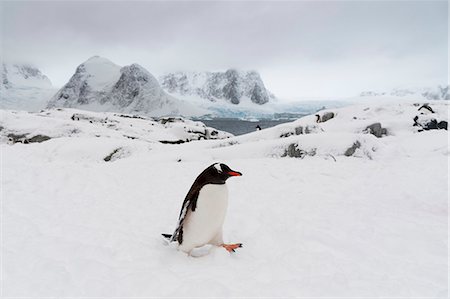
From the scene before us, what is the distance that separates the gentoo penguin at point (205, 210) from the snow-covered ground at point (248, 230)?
218 mm

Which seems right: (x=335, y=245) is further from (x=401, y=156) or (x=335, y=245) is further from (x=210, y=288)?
(x=401, y=156)

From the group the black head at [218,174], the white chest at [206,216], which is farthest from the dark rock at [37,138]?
the black head at [218,174]

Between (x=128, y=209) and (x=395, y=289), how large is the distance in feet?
15.3

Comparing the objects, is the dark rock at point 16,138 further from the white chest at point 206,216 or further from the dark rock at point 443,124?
the dark rock at point 443,124

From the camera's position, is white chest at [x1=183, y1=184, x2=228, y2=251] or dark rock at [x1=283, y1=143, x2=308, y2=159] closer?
white chest at [x1=183, y1=184, x2=228, y2=251]

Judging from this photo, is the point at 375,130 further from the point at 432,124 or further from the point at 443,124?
the point at 443,124

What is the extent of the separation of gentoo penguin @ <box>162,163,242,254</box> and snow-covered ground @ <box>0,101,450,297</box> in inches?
8.6

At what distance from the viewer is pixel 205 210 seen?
11.7 ft

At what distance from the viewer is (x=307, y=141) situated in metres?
11.9

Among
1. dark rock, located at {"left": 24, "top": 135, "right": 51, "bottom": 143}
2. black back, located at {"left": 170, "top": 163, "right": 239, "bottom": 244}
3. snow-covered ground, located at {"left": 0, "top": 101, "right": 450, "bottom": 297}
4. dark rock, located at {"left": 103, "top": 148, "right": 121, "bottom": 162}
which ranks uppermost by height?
dark rock, located at {"left": 24, "top": 135, "right": 51, "bottom": 143}

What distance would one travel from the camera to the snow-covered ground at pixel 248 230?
297cm

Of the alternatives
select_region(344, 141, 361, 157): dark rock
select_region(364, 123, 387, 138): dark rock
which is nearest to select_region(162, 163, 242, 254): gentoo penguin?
select_region(344, 141, 361, 157): dark rock

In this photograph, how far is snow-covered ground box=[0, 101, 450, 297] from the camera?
9.76 ft

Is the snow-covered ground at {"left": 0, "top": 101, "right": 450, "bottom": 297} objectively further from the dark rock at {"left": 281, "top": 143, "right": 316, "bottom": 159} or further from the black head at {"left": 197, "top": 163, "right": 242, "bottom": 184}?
the black head at {"left": 197, "top": 163, "right": 242, "bottom": 184}
